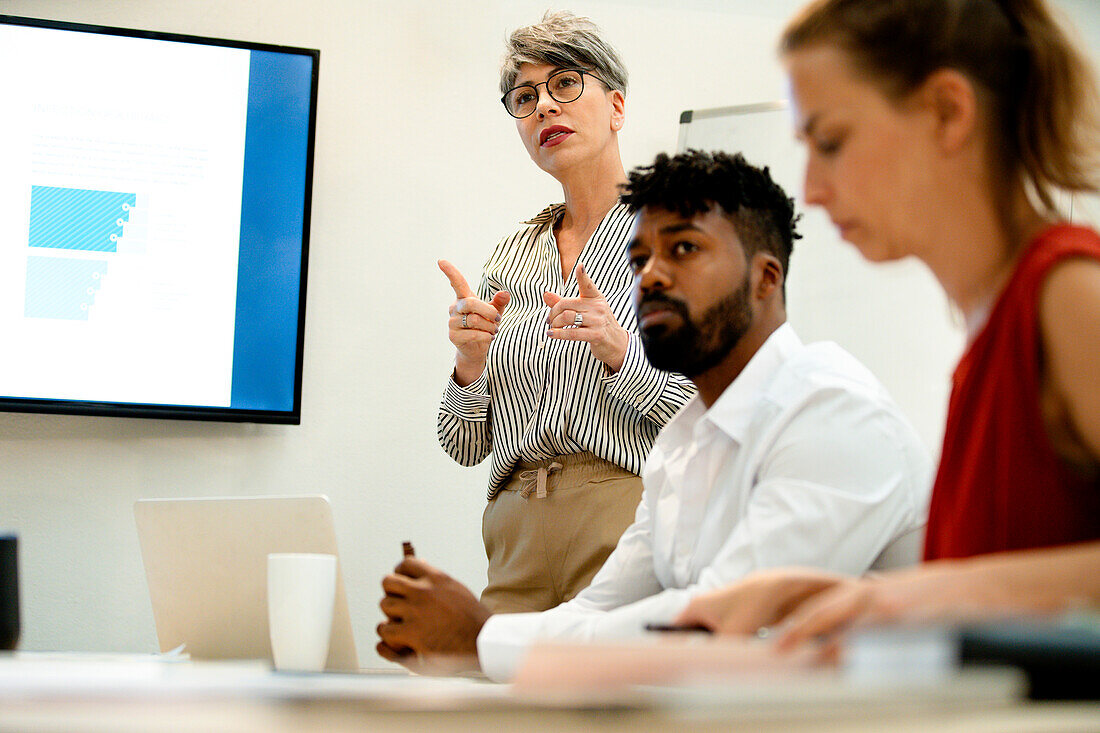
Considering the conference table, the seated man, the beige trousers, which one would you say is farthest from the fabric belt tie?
the conference table

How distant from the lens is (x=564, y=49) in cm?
190

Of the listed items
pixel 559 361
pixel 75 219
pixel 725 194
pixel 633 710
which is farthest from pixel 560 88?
pixel 633 710

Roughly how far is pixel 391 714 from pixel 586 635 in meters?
0.74

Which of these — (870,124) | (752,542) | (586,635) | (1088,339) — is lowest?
(586,635)

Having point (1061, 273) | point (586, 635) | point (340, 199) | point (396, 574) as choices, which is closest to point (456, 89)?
point (340, 199)

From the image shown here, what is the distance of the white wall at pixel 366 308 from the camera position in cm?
242

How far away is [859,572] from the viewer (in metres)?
0.96

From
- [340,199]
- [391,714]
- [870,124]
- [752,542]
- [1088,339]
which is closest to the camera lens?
[391,714]

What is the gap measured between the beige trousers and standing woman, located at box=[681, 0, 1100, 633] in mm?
877

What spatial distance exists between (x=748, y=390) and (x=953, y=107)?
Result: 1.47ft

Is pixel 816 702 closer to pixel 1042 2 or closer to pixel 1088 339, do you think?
pixel 1088 339

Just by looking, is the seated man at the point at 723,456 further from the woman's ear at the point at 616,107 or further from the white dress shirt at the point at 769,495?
the woman's ear at the point at 616,107

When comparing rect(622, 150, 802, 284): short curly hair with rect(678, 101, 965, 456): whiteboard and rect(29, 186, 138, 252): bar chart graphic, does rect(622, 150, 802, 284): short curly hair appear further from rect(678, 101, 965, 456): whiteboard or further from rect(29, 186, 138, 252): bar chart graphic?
rect(29, 186, 138, 252): bar chart graphic

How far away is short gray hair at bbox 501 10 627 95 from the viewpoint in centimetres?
190
